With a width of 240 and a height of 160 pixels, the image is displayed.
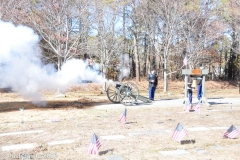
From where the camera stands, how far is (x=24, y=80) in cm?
1100

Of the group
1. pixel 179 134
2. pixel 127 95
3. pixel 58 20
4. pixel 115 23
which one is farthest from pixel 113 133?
pixel 115 23

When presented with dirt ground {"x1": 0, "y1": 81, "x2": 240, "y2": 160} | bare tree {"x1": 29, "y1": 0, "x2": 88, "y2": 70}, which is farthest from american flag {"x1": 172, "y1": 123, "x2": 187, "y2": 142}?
bare tree {"x1": 29, "y1": 0, "x2": 88, "y2": 70}

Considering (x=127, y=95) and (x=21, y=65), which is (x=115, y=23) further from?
(x=21, y=65)

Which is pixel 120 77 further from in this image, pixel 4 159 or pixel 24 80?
pixel 4 159

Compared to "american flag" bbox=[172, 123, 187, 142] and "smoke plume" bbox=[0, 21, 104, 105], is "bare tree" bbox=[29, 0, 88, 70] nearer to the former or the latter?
"smoke plume" bbox=[0, 21, 104, 105]

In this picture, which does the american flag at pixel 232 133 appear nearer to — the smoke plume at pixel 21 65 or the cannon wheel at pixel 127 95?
the cannon wheel at pixel 127 95

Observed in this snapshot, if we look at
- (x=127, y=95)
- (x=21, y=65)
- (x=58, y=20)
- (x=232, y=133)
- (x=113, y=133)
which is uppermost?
(x=58, y=20)

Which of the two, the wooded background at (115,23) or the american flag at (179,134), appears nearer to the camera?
the american flag at (179,134)

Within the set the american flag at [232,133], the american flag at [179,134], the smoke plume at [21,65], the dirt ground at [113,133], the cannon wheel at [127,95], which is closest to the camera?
the dirt ground at [113,133]

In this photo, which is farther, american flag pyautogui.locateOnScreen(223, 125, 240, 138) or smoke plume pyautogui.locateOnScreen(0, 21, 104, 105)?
smoke plume pyautogui.locateOnScreen(0, 21, 104, 105)

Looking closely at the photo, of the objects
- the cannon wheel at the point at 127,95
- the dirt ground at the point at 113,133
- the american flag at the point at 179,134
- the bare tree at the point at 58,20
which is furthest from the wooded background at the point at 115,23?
the american flag at the point at 179,134

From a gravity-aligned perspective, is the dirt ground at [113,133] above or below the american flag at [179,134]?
below

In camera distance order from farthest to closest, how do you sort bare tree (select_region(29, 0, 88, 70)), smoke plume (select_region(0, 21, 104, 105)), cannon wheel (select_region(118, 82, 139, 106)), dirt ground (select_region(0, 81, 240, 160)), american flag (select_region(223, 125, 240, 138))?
1. bare tree (select_region(29, 0, 88, 70))
2. cannon wheel (select_region(118, 82, 139, 106))
3. smoke plume (select_region(0, 21, 104, 105))
4. american flag (select_region(223, 125, 240, 138))
5. dirt ground (select_region(0, 81, 240, 160))

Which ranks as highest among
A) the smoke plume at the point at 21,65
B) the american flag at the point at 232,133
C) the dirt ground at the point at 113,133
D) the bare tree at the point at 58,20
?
the bare tree at the point at 58,20
